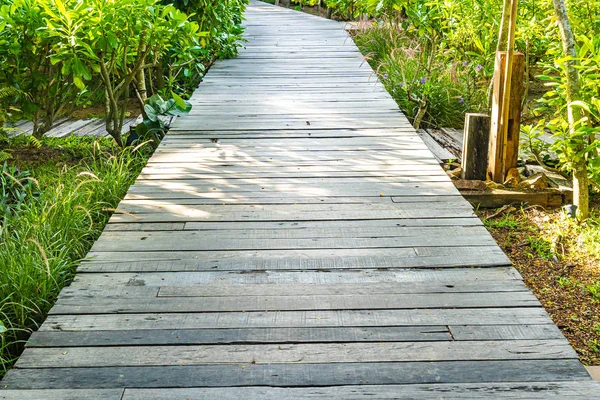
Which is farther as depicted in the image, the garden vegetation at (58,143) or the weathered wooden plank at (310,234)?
the weathered wooden plank at (310,234)

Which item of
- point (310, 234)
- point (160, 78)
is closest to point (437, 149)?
point (310, 234)

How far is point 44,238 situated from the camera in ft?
10.3

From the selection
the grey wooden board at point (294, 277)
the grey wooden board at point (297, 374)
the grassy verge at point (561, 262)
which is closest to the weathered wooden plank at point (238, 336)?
the grey wooden board at point (297, 374)

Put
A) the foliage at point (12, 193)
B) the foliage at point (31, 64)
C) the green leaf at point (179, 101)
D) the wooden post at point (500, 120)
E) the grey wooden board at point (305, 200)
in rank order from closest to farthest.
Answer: the grey wooden board at point (305, 200) → the foliage at point (12, 193) → the wooden post at point (500, 120) → the foliage at point (31, 64) → the green leaf at point (179, 101)

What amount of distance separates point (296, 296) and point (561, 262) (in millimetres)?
1688

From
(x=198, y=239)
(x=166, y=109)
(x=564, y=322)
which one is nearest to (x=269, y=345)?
(x=198, y=239)

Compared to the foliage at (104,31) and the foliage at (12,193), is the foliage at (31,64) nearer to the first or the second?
the foliage at (104,31)

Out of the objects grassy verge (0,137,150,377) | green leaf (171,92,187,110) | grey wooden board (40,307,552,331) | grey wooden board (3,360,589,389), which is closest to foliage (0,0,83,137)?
grassy verge (0,137,150,377)

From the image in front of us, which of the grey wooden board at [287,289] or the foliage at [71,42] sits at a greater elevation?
the foliage at [71,42]

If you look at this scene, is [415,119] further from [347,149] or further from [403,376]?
[403,376]

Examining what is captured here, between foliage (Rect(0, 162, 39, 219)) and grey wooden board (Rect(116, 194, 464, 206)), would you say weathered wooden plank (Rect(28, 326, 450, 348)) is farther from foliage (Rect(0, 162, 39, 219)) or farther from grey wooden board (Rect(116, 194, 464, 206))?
foliage (Rect(0, 162, 39, 219))

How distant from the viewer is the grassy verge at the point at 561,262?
2.95 meters

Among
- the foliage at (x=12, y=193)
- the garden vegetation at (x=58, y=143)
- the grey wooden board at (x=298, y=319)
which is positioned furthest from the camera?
the foliage at (x=12, y=193)

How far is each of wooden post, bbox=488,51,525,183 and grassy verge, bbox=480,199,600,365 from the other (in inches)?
12.4
